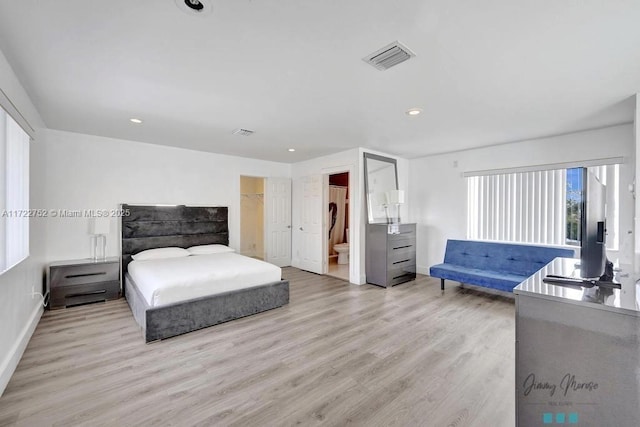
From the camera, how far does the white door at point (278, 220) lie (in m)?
6.07

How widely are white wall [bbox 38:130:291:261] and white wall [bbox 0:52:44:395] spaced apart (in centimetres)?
43

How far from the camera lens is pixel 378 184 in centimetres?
505

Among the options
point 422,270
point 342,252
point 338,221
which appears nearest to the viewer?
point 422,270

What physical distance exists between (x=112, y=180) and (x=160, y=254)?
1408 mm

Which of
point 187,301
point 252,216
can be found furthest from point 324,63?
point 252,216

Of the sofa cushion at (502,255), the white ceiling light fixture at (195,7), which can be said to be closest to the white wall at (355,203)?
the sofa cushion at (502,255)

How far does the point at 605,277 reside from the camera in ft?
5.44

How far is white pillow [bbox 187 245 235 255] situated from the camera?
4493 millimetres

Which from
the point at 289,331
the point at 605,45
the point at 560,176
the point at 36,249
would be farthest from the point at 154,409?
the point at 560,176

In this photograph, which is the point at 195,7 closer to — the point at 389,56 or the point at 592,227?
the point at 389,56

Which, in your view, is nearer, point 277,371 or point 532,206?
point 277,371

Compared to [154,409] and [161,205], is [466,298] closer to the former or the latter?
[154,409]

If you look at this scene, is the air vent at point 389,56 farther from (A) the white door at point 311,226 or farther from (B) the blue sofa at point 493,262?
(A) the white door at point 311,226

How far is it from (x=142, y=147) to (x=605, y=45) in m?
5.58
